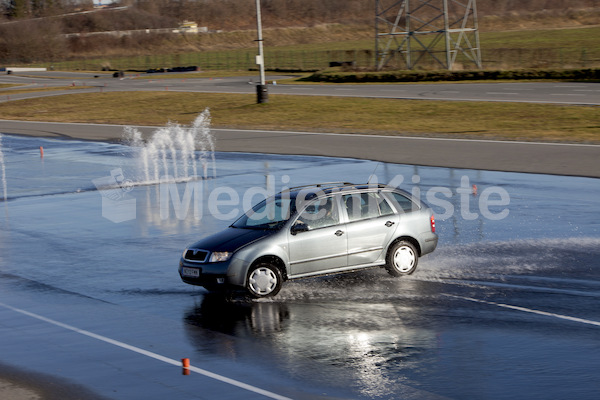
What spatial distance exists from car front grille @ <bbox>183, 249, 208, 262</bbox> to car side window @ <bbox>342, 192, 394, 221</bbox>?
2.35 metres

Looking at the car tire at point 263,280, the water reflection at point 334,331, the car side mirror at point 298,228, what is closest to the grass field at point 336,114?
the water reflection at point 334,331

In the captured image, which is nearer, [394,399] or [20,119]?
[394,399]

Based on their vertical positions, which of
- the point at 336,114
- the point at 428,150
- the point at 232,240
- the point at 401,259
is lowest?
the point at 401,259

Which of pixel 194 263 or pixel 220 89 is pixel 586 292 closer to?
pixel 194 263

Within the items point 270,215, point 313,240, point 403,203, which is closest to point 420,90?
point 403,203

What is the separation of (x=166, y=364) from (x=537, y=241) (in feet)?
26.7

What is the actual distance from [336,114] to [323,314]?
1179 inches

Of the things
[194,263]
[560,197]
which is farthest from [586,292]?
[560,197]

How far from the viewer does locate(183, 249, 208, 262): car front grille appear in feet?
39.2

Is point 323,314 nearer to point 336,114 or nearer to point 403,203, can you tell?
point 403,203

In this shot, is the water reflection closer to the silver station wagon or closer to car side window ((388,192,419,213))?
the silver station wagon

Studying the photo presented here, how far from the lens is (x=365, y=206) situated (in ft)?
42.5

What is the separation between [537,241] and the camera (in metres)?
14.8

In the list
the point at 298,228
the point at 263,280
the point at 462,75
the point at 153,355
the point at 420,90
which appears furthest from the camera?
the point at 462,75
